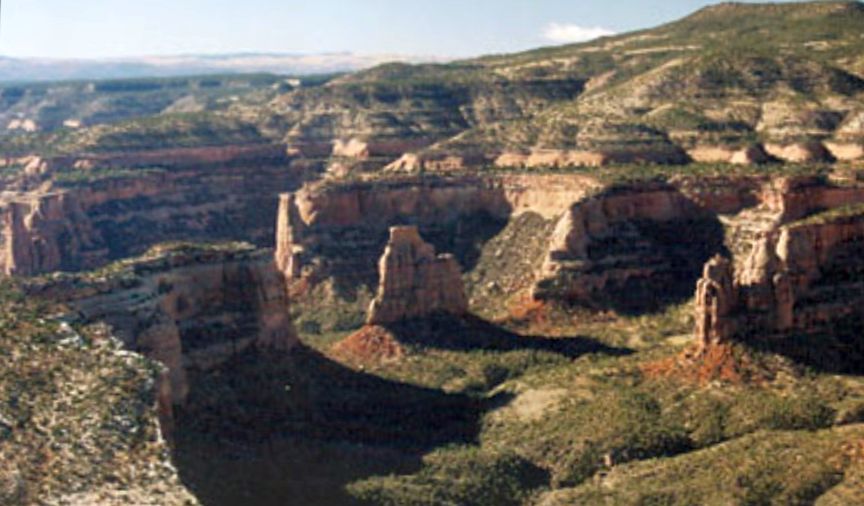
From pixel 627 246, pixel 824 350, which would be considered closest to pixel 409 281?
pixel 627 246

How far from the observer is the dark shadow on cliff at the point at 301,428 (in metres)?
67.0

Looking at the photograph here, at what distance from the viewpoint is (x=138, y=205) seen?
449 feet

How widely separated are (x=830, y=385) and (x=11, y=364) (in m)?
38.2

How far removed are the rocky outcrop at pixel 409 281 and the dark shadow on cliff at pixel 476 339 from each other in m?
0.81

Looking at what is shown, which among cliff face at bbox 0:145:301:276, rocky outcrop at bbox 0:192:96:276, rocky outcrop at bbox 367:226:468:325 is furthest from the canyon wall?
rocky outcrop at bbox 0:192:96:276

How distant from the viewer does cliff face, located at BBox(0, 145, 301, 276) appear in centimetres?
12619

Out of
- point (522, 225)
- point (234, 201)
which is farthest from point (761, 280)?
point (234, 201)

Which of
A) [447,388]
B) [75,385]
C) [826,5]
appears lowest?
[447,388]

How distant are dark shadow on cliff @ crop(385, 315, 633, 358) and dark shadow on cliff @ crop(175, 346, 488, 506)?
7778mm

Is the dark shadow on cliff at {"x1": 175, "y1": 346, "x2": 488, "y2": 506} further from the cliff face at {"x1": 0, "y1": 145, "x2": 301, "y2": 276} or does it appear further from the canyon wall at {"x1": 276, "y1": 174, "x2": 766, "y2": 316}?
the cliff face at {"x1": 0, "y1": 145, "x2": 301, "y2": 276}

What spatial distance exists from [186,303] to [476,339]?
19513 mm

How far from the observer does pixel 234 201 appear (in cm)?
14175

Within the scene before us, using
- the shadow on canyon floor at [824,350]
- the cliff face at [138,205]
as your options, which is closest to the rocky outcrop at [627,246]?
the shadow on canyon floor at [824,350]

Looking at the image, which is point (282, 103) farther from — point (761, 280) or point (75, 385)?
point (75, 385)
